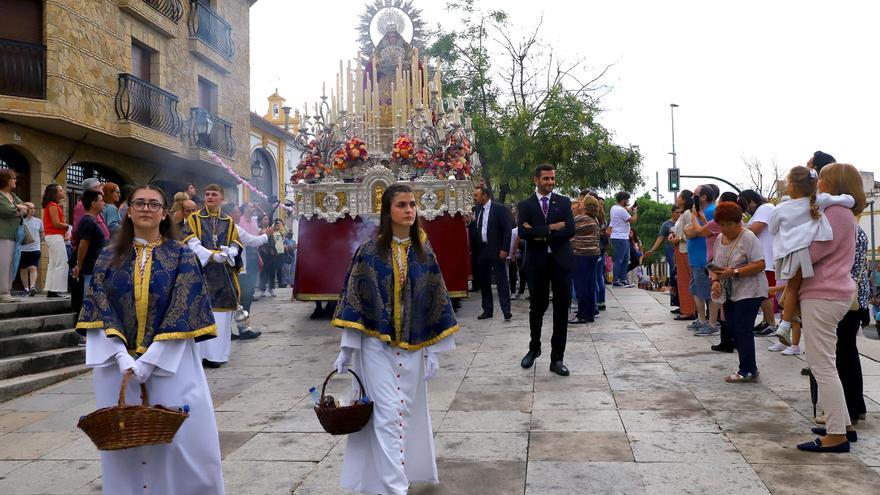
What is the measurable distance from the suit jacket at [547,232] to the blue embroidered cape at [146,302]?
13.5 ft

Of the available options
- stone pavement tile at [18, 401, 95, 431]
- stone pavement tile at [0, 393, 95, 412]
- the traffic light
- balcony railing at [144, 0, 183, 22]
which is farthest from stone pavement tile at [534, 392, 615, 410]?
the traffic light

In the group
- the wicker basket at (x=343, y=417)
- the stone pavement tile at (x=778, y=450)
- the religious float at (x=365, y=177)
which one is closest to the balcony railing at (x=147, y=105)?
the religious float at (x=365, y=177)

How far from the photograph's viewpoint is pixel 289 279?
20.9 metres

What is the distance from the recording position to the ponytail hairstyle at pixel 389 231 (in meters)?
4.05

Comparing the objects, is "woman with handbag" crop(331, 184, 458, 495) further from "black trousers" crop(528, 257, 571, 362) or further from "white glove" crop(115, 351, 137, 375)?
"black trousers" crop(528, 257, 571, 362)

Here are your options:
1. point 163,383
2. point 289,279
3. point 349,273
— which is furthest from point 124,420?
point 289,279

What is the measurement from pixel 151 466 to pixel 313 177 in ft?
26.2

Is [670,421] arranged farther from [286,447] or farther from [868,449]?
[286,447]

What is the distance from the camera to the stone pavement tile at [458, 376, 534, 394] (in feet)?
21.0

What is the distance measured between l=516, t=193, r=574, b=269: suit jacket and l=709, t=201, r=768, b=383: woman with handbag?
53.6 inches

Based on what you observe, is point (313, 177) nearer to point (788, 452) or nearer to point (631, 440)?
point (631, 440)

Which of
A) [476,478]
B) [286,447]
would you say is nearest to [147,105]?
[286,447]

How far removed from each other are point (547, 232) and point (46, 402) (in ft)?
16.0

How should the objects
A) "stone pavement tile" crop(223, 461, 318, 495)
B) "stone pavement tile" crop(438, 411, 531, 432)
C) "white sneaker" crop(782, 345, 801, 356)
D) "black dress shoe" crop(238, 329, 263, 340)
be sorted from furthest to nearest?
"black dress shoe" crop(238, 329, 263, 340) → "white sneaker" crop(782, 345, 801, 356) → "stone pavement tile" crop(438, 411, 531, 432) → "stone pavement tile" crop(223, 461, 318, 495)
